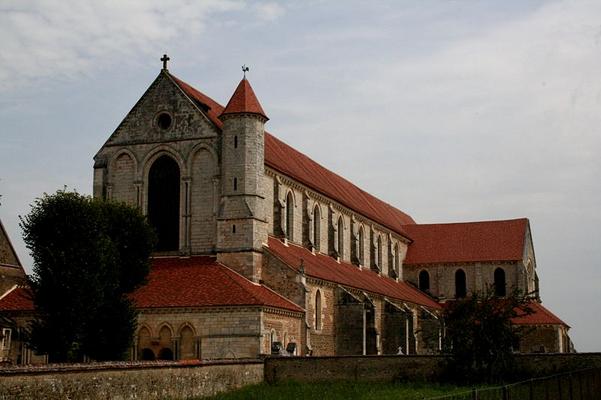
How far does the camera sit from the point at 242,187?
148 feet

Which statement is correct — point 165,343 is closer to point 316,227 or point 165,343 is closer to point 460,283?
point 316,227

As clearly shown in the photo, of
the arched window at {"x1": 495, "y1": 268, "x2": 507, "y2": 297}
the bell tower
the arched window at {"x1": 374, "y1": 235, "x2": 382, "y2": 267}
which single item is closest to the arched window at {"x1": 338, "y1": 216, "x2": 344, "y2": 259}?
the arched window at {"x1": 374, "y1": 235, "x2": 382, "y2": 267}

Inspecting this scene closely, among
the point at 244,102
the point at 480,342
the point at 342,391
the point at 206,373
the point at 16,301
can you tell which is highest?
the point at 244,102

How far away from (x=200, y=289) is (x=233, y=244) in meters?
3.66

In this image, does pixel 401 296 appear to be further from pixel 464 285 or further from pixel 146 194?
A: pixel 146 194

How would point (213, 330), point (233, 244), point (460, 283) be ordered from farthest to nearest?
point (460, 283)
point (233, 244)
point (213, 330)

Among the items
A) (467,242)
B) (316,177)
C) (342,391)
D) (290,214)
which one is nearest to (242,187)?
(290,214)

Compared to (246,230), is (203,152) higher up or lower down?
higher up

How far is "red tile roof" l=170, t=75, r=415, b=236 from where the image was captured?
49.5 metres

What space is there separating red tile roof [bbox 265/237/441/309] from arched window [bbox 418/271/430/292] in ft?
13.3

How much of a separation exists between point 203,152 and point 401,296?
71.8 ft

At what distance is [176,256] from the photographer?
46.4m

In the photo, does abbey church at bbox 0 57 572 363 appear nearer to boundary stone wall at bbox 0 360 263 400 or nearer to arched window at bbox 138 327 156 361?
arched window at bbox 138 327 156 361

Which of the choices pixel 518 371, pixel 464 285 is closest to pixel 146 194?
pixel 518 371
